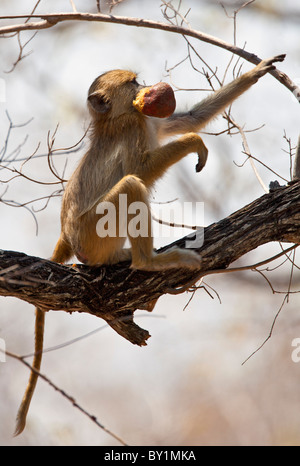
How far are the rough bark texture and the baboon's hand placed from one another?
1169 mm

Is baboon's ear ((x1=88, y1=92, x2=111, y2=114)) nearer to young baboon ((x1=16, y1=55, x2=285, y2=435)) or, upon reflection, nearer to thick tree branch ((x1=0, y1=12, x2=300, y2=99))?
young baboon ((x1=16, y1=55, x2=285, y2=435))

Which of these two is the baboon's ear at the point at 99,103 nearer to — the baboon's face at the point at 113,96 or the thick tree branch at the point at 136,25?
the baboon's face at the point at 113,96

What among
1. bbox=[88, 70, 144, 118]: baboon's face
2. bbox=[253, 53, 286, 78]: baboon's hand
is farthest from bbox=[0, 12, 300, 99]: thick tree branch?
bbox=[88, 70, 144, 118]: baboon's face

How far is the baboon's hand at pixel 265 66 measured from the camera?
5.16 m

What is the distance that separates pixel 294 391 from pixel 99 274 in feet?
32.2

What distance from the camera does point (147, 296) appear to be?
495 centimetres

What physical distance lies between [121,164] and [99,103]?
2.40 ft

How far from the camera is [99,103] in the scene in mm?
5793

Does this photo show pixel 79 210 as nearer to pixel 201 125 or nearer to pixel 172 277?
pixel 172 277

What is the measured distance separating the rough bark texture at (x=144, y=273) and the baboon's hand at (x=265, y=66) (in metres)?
1.17

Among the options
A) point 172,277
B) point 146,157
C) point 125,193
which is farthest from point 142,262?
point 146,157

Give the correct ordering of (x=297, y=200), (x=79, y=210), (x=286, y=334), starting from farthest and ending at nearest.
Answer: (x=286, y=334) < (x=79, y=210) < (x=297, y=200)

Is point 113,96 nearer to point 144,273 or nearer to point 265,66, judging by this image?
point 265,66

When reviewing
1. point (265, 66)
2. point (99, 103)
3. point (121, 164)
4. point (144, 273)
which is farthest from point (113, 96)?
point (144, 273)
